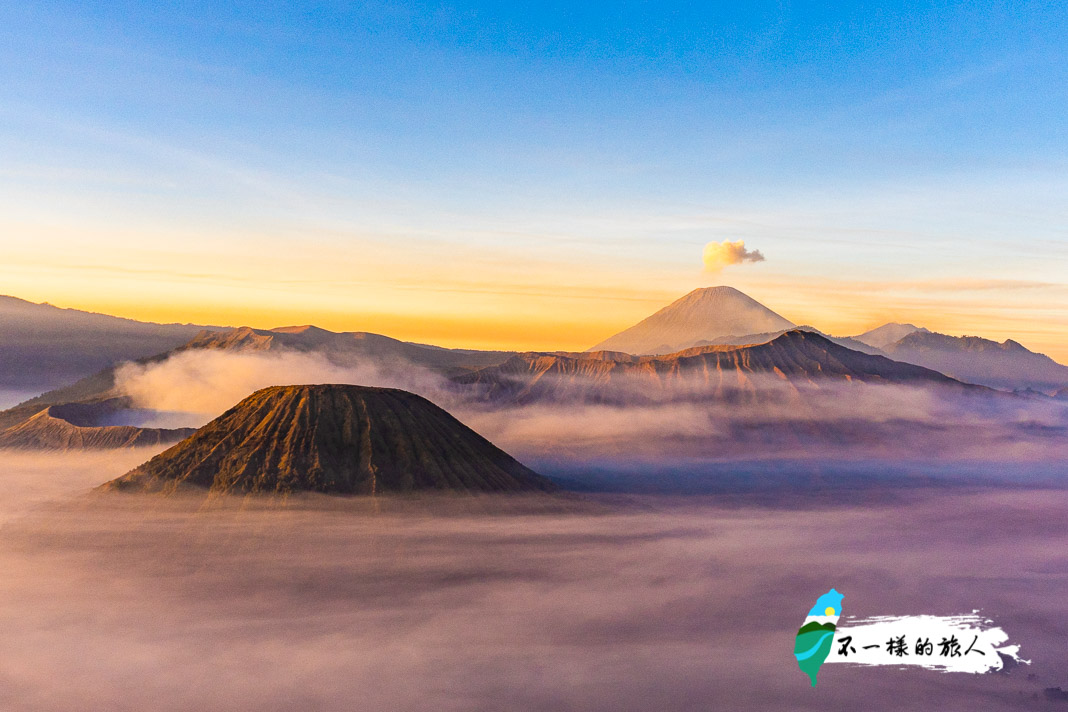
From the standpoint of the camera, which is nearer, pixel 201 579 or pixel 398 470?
pixel 201 579

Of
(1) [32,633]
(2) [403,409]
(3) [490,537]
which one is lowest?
(1) [32,633]

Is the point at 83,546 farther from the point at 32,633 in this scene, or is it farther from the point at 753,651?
the point at 753,651

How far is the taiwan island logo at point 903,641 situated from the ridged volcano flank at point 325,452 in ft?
224

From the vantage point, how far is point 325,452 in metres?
162

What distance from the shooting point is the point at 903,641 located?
99.0 metres

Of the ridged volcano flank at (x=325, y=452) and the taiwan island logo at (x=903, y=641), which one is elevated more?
the ridged volcano flank at (x=325, y=452)

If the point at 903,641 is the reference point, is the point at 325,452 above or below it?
above

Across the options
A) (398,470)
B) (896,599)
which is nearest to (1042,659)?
(896,599)

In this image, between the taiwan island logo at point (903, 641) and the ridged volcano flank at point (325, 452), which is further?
the ridged volcano flank at point (325, 452)

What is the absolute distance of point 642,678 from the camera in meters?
111

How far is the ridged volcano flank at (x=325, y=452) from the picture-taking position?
157m

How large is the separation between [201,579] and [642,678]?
76.8 metres

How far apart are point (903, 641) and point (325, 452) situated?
103 meters

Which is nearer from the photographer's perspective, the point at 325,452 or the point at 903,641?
the point at 903,641
